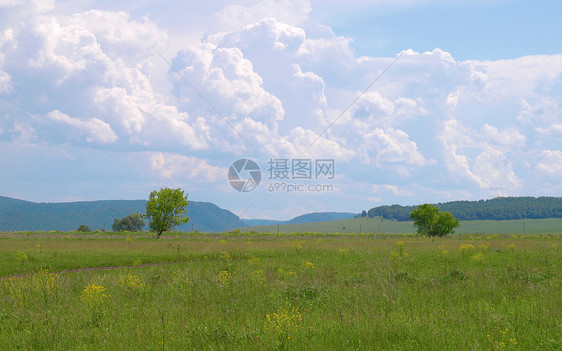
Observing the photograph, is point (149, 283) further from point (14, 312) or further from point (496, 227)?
point (496, 227)

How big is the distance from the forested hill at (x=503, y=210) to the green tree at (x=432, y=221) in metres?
93.6

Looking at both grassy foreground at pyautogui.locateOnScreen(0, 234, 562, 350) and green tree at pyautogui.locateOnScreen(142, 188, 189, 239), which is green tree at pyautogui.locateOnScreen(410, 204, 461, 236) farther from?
grassy foreground at pyautogui.locateOnScreen(0, 234, 562, 350)

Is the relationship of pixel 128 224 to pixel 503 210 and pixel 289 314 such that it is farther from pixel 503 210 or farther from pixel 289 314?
pixel 503 210

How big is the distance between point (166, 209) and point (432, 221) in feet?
153

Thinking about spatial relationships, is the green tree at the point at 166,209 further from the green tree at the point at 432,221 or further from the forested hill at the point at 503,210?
the forested hill at the point at 503,210

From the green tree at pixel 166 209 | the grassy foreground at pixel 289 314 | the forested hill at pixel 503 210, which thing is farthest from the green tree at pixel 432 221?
the forested hill at pixel 503 210

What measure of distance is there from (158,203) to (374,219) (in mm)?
45050

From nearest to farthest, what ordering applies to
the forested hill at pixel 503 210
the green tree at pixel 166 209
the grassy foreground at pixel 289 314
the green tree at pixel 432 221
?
the grassy foreground at pixel 289 314
the green tree at pixel 166 209
the green tree at pixel 432 221
the forested hill at pixel 503 210

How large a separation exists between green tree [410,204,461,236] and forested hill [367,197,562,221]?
9356 cm

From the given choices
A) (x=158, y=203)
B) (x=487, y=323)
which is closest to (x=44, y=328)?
(x=487, y=323)

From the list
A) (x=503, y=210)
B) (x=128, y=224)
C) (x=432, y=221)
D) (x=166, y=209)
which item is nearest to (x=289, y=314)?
(x=166, y=209)

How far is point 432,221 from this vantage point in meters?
72.6

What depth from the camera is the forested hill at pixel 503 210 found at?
177m

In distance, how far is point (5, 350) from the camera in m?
7.86
